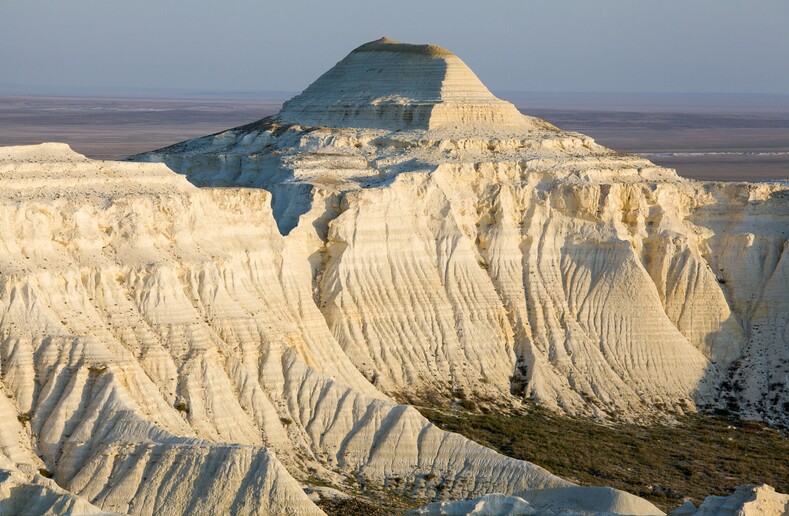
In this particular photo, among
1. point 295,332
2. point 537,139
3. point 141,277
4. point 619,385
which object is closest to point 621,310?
point 619,385

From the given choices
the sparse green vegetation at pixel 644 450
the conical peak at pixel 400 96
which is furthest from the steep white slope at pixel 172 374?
the conical peak at pixel 400 96

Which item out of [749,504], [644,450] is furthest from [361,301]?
[749,504]

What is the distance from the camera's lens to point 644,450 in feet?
202

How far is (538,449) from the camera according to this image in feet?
195

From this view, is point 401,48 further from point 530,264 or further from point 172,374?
point 172,374

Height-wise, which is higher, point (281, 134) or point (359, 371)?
point (281, 134)

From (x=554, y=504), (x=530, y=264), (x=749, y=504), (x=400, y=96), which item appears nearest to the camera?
(x=749, y=504)

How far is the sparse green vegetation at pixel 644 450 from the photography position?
57438 mm

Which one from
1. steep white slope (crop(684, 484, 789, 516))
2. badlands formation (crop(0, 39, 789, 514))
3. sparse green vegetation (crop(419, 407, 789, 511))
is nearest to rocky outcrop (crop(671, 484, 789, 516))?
steep white slope (crop(684, 484, 789, 516))

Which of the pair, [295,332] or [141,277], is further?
[295,332]

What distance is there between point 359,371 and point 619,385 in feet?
38.9

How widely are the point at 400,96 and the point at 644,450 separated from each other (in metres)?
26.6

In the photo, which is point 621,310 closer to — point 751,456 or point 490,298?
point 490,298

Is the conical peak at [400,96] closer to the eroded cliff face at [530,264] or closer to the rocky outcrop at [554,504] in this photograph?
the eroded cliff face at [530,264]
